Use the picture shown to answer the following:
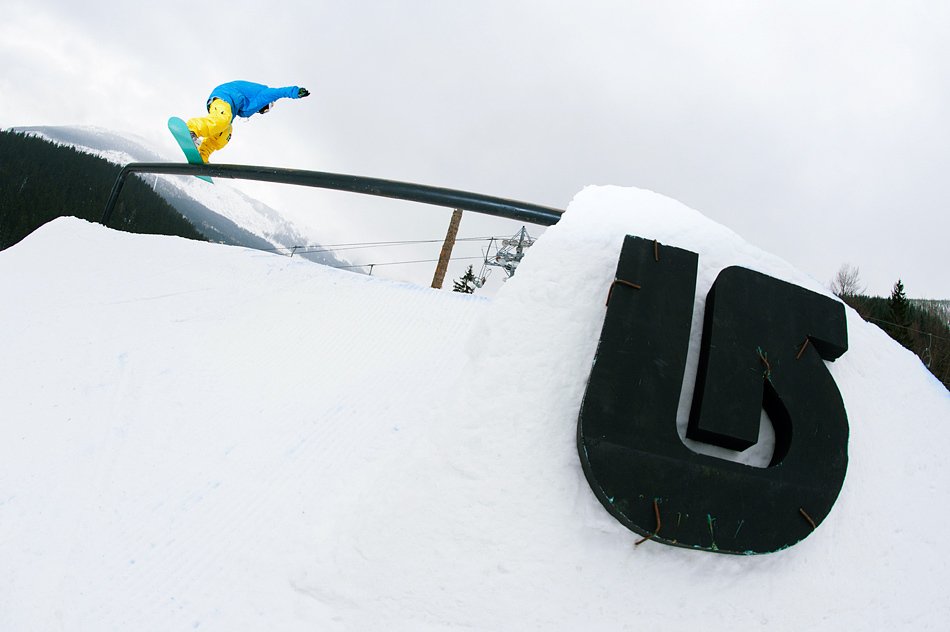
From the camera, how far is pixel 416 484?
4.11 feet

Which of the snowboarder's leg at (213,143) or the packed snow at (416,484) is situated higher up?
the snowboarder's leg at (213,143)

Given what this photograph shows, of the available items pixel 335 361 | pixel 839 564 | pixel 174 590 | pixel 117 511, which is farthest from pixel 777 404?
pixel 117 511

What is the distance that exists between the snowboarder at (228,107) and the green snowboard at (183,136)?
73 mm

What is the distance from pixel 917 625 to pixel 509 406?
1.22m

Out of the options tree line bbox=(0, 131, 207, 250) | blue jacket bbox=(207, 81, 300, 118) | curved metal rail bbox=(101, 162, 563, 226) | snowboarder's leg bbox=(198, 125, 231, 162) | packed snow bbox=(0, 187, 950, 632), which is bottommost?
packed snow bbox=(0, 187, 950, 632)

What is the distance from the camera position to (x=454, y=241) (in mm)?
5355

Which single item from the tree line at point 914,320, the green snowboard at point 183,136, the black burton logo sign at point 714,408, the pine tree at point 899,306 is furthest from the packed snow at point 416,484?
the pine tree at point 899,306

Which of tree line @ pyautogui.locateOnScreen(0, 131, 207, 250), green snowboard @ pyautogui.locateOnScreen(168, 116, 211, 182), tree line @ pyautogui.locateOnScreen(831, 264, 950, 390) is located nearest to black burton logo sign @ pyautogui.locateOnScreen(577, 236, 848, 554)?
green snowboard @ pyautogui.locateOnScreen(168, 116, 211, 182)

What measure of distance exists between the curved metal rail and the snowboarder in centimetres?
111

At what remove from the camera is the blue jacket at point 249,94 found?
445cm

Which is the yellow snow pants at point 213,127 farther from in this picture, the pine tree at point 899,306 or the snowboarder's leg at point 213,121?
the pine tree at point 899,306

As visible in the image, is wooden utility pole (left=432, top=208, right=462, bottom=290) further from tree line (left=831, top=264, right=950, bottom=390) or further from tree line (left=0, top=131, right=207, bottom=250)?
tree line (left=0, top=131, right=207, bottom=250)

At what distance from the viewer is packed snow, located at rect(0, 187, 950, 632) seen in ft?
3.84

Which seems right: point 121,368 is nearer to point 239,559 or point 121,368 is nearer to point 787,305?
point 239,559
